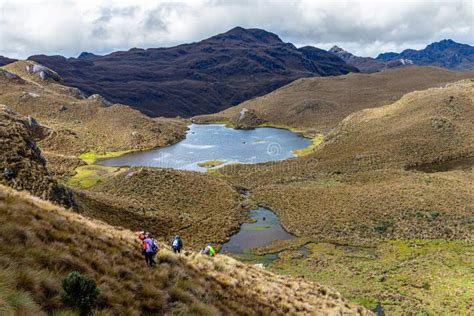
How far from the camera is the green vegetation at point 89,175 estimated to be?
3185 inches

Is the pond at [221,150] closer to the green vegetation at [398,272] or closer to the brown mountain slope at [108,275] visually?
the green vegetation at [398,272]

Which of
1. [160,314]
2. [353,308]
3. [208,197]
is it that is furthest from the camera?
[208,197]

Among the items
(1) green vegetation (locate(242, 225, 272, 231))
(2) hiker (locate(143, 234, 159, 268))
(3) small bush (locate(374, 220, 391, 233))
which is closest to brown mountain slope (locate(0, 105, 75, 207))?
(2) hiker (locate(143, 234, 159, 268))

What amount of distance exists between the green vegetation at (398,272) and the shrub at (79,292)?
1117 inches

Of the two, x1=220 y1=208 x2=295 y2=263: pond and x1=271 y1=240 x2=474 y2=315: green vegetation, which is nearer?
x1=271 y1=240 x2=474 y2=315: green vegetation

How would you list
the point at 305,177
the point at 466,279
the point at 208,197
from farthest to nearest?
the point at 305,177 → the point at 208,197 → the point at 466,279

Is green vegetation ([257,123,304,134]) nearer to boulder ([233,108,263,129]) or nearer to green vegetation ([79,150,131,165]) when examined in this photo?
boulder ([233,108,263,129])

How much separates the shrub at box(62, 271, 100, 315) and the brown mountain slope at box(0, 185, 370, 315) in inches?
10.2

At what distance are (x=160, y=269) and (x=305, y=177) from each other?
68689 mm

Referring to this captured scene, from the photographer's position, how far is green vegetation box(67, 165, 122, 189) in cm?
8091

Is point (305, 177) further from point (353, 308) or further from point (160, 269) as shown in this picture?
point (160, 269)

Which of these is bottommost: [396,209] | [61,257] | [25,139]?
[396,209]

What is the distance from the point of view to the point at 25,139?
47.0m

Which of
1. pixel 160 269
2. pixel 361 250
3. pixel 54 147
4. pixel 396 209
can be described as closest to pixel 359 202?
pixel 396 209
